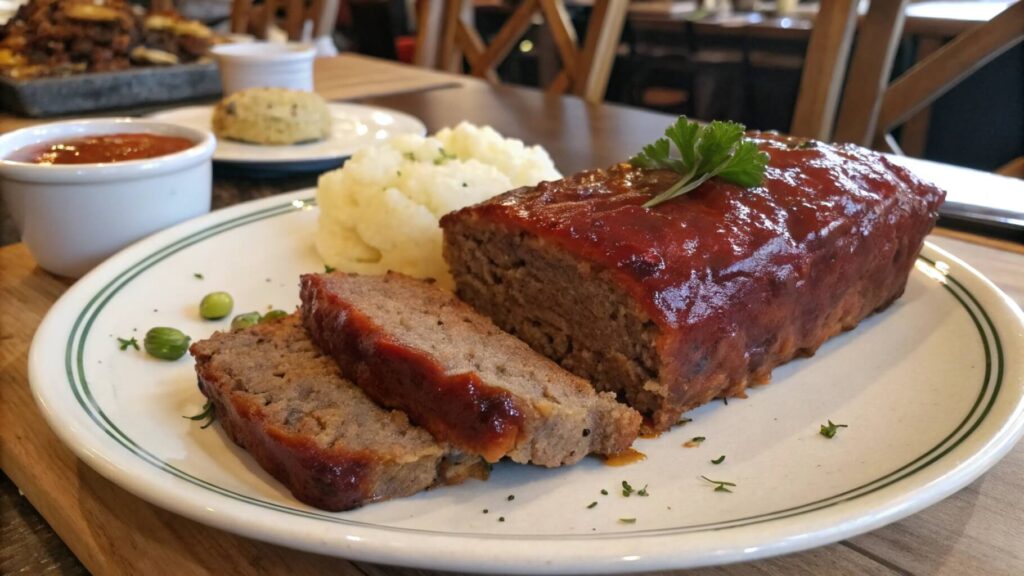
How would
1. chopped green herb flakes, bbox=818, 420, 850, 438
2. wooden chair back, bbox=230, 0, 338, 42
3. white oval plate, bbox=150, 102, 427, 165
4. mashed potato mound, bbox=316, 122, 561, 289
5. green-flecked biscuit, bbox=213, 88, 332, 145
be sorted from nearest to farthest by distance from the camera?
chopped green herb flakes, bbox=818, 420, 850, 438
mashed potato mound, bbox=316, 122, 561, 289
white oval plate, bbox=150, 102, 427, 165
green-flecked biscuit, bbox=213, 88, 332, 145
wooden chair back, bbox=230, 0, 338, 42

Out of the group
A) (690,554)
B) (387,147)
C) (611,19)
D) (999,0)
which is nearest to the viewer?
(690,554)

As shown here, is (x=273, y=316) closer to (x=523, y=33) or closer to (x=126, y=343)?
(x=126, y=343)

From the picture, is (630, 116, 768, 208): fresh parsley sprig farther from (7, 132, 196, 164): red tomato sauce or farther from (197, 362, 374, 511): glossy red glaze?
(7, 132, 196, 164): red tomato sauce

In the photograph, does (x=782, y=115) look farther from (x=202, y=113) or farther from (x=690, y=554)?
(x=690, y=554)

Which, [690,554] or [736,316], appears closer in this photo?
[690,554]

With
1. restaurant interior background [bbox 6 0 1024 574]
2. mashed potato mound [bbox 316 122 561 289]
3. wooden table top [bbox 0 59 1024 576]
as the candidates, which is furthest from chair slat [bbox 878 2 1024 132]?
wooden table top [bbox 0 59 1024 576]

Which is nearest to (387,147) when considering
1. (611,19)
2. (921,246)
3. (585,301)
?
(585,301)
